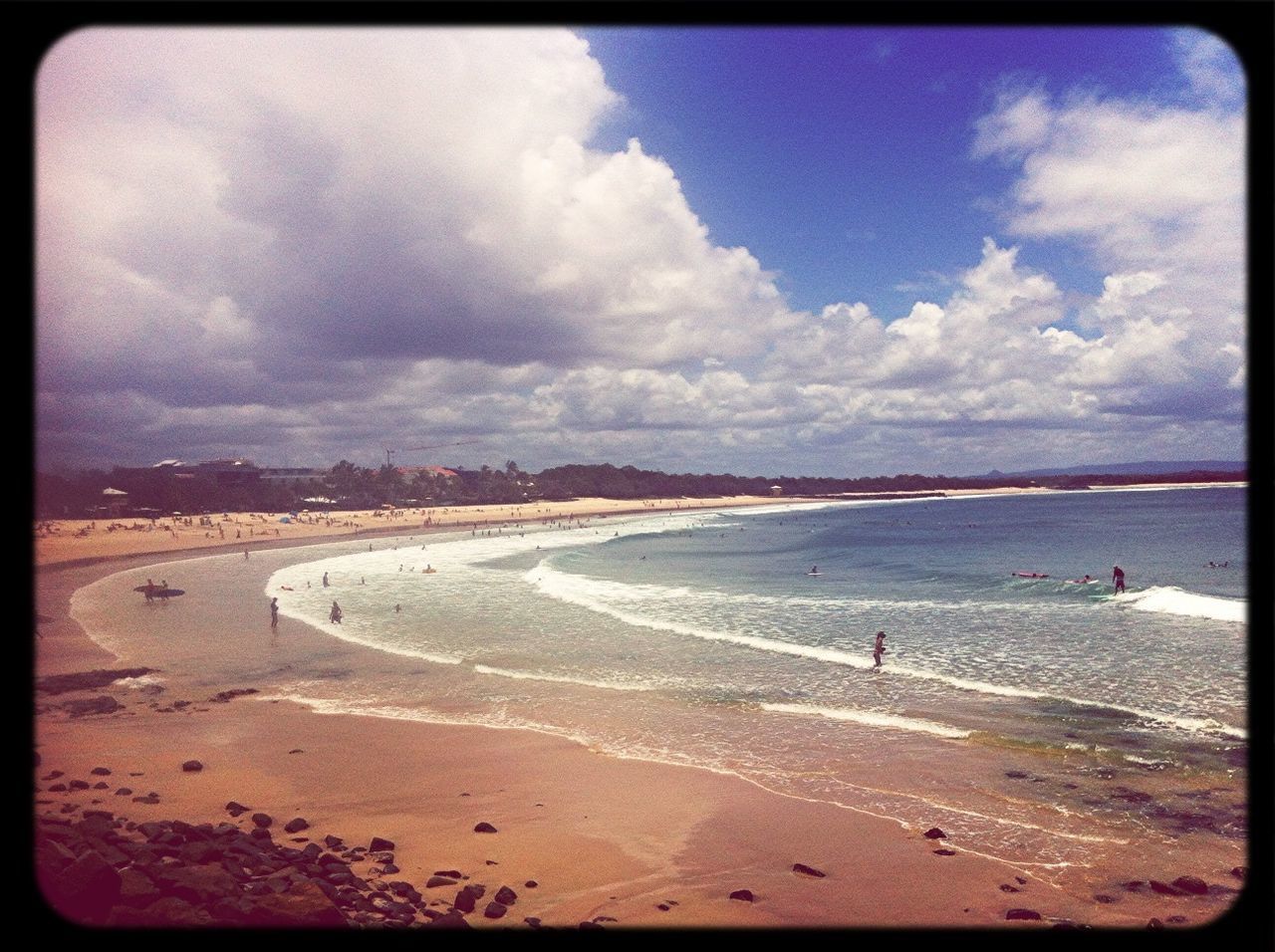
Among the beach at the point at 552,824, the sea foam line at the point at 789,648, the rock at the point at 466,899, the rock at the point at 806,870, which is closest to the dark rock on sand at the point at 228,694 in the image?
the beach at the point at 552,824

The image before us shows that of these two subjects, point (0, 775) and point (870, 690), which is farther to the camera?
point (870, 690)

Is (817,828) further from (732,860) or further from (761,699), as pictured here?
(761,699)

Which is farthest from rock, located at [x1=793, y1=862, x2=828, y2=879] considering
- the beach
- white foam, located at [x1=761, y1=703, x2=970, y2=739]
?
white foam, located at [x1=761, y1=703, x2=970, y2=739]

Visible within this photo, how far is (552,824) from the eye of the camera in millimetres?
6402

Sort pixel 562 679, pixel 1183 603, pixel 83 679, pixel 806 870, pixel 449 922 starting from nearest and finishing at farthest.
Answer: pixel 449 922 < pixel 806 870 < pixel 83 679 < pixel 562 679 < pixel 1183 603

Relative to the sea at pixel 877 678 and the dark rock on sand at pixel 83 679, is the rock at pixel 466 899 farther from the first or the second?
the dark rock on sand at pixel 83 679

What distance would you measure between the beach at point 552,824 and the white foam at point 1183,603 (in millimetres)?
13837

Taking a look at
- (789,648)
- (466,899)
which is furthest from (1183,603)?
(466,899)

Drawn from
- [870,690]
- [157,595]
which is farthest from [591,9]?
[157,595]

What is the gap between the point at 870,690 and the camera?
11125 millimetres

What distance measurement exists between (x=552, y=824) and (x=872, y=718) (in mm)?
5120

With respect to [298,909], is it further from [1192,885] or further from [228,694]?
[228,694]

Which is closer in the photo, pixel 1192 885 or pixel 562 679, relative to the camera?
pixel 1192 885

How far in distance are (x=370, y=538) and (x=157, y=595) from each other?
2573 cm
